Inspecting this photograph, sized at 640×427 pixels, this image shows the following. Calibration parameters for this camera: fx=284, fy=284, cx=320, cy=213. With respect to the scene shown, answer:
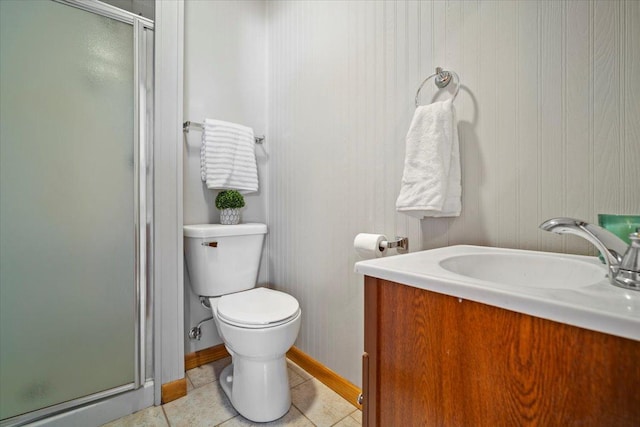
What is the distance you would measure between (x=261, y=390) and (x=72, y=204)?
3.57 ft

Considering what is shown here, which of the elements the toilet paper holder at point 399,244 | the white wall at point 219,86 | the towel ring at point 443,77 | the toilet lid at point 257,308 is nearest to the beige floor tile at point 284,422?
the toilet lid at point 257,308

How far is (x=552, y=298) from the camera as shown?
0.40 meters

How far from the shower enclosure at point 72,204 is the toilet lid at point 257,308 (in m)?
0.38

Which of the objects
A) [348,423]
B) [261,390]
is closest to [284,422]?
[261,390]

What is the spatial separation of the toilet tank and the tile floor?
1.52ft

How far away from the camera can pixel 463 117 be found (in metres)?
0.96

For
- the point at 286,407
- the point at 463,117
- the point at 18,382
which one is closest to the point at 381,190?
the point at 463,117

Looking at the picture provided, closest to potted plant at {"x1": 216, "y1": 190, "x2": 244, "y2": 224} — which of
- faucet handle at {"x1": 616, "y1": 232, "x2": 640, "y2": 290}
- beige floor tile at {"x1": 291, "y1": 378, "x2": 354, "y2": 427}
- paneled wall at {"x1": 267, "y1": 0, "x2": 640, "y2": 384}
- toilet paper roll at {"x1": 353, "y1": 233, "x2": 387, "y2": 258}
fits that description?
paneled wall at {"x1": 267, "y1": 0, "x2": 640, "y2": 384}

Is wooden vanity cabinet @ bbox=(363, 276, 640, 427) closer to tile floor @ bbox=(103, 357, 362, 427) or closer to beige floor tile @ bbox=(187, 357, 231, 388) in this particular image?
tile floor @ bbox=(103, 357, 362, 427)

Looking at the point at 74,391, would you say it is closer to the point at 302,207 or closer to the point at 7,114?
the point at 7,114

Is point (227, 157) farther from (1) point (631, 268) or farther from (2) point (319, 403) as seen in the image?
(1) point (631, 268)

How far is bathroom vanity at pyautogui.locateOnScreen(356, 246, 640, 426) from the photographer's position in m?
0.36

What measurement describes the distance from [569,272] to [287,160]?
4.60ft

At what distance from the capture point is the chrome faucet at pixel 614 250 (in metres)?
0.47
